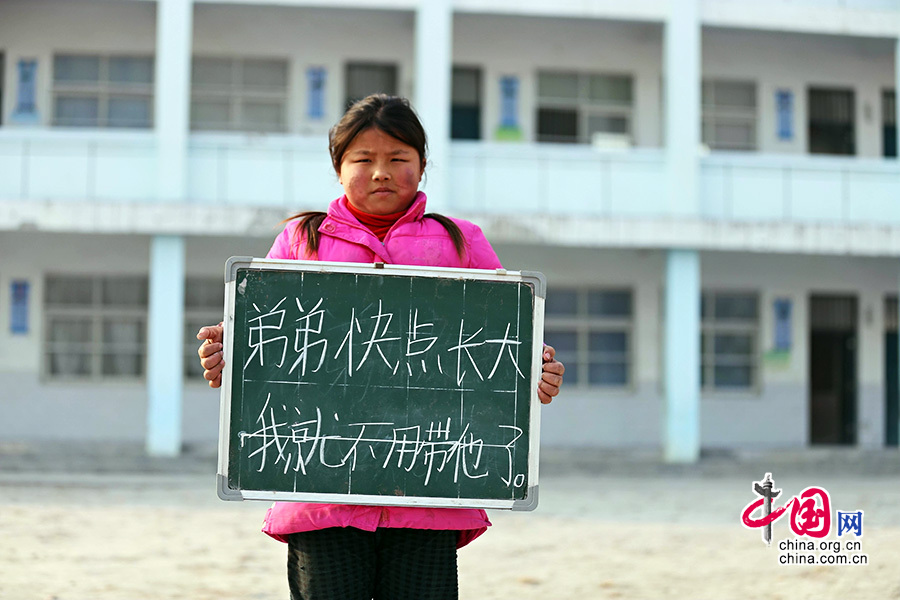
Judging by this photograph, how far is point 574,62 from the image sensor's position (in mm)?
14750

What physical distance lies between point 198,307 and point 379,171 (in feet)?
39.9

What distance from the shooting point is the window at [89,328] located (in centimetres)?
1414

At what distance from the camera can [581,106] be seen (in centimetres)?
1485

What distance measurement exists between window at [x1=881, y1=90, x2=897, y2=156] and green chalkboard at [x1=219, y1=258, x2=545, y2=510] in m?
14.4

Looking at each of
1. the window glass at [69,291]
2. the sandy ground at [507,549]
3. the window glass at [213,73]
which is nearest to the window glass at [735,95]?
the sandy ground at [507,549]

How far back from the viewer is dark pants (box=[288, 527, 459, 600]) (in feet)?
7.79

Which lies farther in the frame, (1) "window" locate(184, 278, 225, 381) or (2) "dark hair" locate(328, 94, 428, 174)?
(1) "window" locate(184, 278, 225, 381)

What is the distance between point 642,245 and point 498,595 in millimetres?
7992

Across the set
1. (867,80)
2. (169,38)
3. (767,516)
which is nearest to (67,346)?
(169,38)

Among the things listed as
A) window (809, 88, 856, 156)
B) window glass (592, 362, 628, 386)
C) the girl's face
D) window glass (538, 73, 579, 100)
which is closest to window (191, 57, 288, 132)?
window glass (538, 73, 579, 100)

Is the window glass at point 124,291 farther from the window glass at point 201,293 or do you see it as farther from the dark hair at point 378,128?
the dark hair at point 378,128

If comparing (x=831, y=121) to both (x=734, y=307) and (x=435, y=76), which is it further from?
(x=435, y=76)

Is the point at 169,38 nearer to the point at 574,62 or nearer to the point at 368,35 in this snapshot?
the point at 368,35

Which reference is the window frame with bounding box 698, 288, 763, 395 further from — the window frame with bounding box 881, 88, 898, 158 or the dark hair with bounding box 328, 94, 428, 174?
the dark hair with bounding box 328, 94, 428, 174
